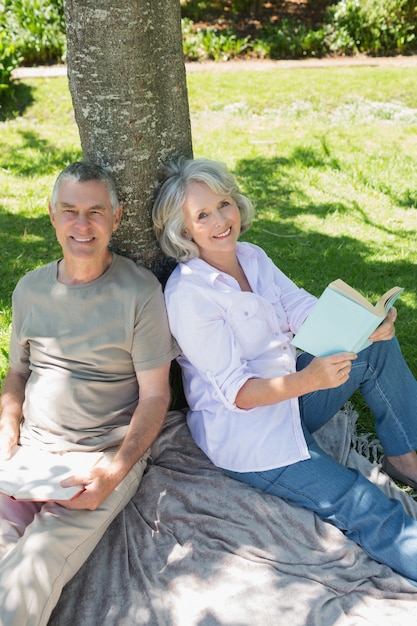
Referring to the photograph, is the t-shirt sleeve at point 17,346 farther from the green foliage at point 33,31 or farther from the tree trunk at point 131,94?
the green foliage at point 33,31

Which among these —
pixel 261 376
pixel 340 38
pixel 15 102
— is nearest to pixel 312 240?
pixel 261 376

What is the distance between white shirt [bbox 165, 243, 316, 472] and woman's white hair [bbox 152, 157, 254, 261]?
90 mm

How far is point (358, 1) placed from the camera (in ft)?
39.5

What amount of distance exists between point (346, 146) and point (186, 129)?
4491mm

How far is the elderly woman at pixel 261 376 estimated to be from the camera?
126 inches

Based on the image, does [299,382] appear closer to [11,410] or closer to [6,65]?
[11,410]

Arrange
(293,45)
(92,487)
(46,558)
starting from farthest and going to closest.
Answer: (293,45)
(92,487)
(46,558)

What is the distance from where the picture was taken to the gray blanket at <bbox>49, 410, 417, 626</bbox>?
2.93m

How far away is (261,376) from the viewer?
3.42 metres

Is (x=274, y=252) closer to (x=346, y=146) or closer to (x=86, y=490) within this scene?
(x=346, y=146)

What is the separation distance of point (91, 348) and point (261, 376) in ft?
2.49

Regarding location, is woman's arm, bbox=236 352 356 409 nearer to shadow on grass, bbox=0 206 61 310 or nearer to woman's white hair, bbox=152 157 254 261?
woman's white hair, bbox=152 157 254 261

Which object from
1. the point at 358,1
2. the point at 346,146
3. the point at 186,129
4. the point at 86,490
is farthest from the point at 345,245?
the point at 358,1

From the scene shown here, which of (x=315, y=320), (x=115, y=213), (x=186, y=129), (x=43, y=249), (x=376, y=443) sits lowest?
(x=376, y=443)
